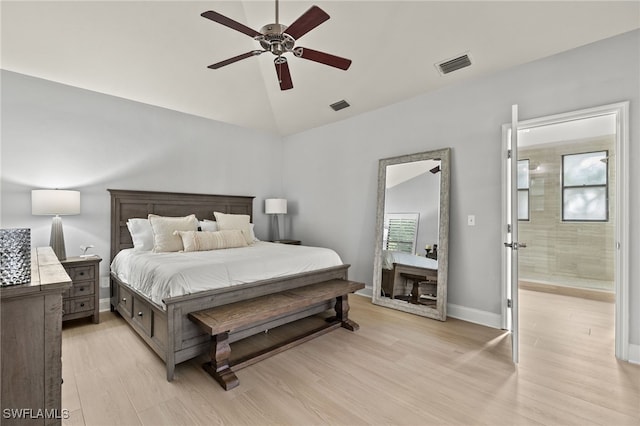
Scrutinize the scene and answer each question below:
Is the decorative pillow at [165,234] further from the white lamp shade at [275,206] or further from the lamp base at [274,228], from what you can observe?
the lamp base at [274,228]

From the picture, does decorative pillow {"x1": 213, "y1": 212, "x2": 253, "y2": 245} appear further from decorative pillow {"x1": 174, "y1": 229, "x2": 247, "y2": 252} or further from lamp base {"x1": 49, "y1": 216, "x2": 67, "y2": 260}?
lamp base {"x1": 49, "y1": 216, "x2": 67, "y2": 260}

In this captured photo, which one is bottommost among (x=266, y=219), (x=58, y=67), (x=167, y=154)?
(x=266, y=219)

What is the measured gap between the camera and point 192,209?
457 cm

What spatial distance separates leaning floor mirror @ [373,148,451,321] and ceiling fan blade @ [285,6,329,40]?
90.0 inches

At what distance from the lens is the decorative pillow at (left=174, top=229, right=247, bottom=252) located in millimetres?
3459

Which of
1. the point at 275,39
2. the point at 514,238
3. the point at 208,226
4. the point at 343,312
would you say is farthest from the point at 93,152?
the point at 514,238

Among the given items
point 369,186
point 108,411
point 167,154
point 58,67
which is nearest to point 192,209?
point 167,154

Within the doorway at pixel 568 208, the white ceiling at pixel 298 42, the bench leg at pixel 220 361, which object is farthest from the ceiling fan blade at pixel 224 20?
the doorway at pixel 568 208

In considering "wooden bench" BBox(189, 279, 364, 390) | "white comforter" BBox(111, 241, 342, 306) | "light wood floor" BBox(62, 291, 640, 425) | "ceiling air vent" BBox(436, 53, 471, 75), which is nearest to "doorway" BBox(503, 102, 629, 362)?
"ceiling air vent" BBox(436, 53, 471, 75)

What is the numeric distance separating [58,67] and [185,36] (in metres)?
1.47

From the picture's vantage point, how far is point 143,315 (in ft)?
8.96

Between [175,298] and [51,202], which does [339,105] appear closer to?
[175,298]

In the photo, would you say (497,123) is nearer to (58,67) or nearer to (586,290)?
(586,290)

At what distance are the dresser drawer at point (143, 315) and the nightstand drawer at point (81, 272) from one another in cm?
85
